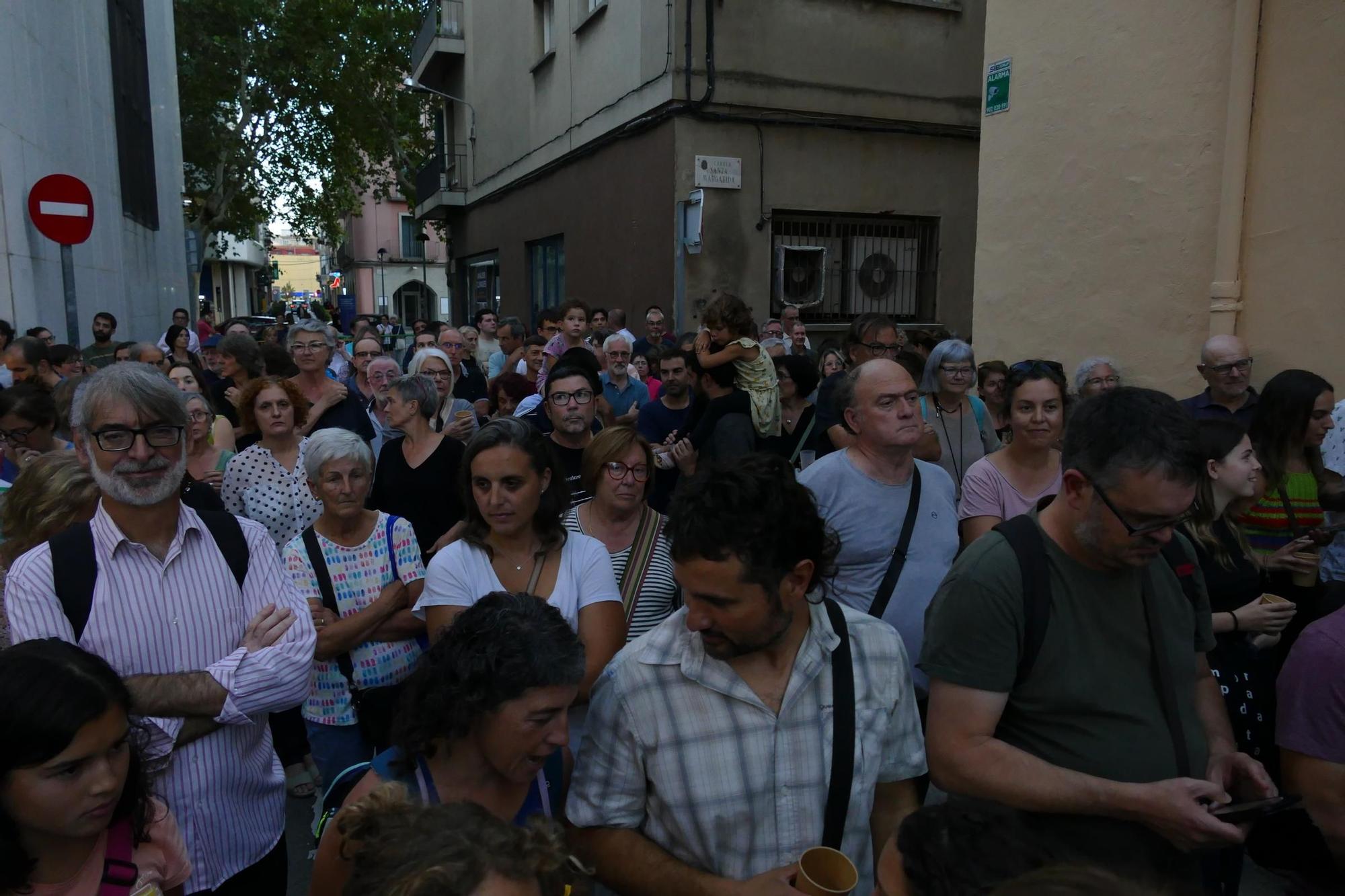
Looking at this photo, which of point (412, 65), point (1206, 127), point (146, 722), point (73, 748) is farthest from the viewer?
point (412, 65)

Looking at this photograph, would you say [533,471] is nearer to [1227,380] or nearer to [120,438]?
[120,438]

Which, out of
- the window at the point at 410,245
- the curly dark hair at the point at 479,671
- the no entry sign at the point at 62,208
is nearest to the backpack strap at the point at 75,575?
the curly dark hair at the point at 479,671

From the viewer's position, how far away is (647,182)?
11.8 metres

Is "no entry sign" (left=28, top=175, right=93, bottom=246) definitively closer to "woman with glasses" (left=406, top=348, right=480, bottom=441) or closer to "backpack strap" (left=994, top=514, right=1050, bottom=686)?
"woman with glasses" (left=406, top=348, right=480, bottom=441)

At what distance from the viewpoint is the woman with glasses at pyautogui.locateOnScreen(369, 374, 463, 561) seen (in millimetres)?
4445

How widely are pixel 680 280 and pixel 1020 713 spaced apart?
9607 mm

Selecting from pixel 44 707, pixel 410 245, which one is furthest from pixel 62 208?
pixel 410 245

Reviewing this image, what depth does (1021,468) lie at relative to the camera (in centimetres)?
394

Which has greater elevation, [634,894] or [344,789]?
[344,789]

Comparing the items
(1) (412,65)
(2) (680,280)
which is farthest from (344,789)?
(1) (412,65)

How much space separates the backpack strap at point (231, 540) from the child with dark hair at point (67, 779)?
1.77 feet

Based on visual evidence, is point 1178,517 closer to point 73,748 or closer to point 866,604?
point 866,604

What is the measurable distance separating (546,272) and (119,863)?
1554 cm

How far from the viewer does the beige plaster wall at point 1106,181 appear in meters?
6.41
